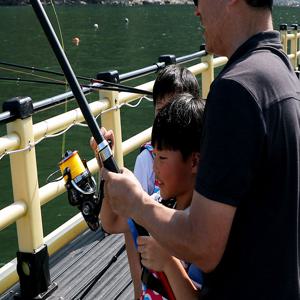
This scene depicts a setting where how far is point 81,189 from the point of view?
8.74 ft

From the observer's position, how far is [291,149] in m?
1.72

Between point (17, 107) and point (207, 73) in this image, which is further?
point (207, 73)

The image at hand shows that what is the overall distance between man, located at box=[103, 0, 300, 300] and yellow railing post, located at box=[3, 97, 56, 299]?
179 centimetres

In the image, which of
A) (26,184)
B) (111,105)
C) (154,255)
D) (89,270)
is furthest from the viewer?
(111,105)

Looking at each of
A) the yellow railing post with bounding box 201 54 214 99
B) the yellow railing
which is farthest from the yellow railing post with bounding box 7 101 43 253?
the yellow railing post with bounding box 201 54 214 99

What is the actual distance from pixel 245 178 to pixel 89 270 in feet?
8.36

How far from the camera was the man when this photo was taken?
1.68 metres

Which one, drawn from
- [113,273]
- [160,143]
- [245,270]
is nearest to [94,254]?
[113,273]

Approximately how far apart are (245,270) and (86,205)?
105 cm

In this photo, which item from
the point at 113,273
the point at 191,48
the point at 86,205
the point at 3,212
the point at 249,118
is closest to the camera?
the point at 249,118

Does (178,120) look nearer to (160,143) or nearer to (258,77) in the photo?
(160,143)

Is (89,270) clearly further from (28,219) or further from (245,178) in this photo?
(245,178)

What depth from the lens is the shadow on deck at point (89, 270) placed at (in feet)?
12.4

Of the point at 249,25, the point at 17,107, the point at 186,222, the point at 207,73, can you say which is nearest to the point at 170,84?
the point at 17,107
